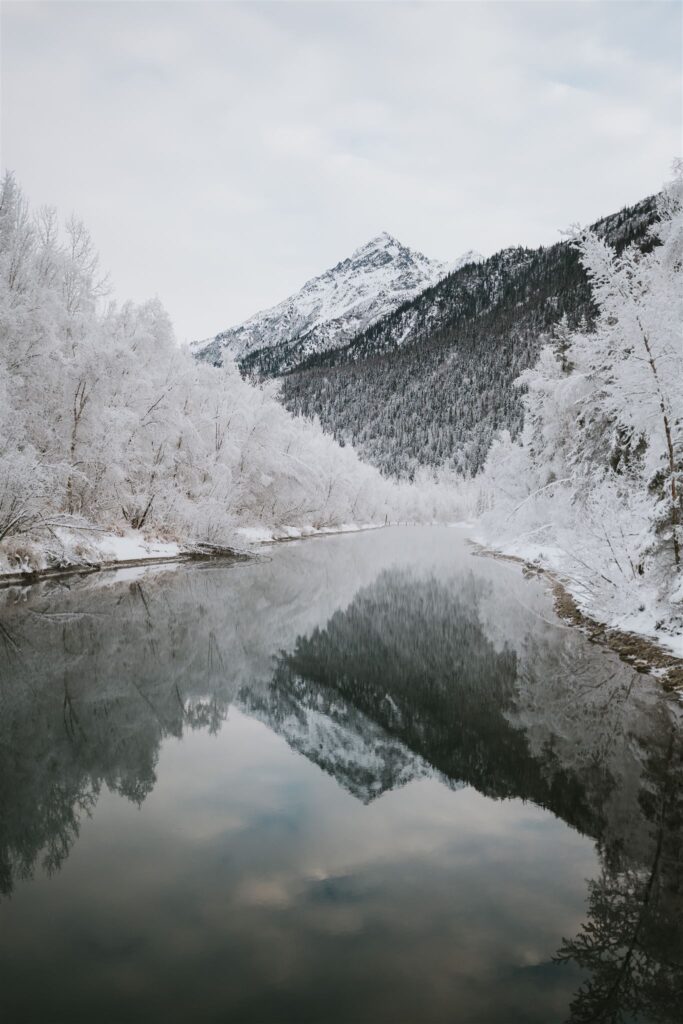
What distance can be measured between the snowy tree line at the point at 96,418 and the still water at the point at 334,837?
35.6 feet

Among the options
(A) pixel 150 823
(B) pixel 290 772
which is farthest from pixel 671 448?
(A) pixel 150 823

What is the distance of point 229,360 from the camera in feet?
156

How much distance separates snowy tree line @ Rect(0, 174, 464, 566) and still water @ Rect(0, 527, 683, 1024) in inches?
427

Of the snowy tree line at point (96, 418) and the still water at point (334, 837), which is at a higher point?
the snowy tree line at point (96, 418)

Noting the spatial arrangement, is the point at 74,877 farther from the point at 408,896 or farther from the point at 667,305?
the point at 667,305

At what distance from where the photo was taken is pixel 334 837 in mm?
5477

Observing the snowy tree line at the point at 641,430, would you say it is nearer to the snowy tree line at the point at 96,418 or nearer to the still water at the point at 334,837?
the still water at the point at 334,837

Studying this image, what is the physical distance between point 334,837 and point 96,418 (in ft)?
79.7

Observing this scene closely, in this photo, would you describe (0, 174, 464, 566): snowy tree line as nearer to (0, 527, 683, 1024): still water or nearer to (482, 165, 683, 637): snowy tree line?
(0, 527, 683, 1024): still water

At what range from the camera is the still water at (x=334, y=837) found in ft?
11.6

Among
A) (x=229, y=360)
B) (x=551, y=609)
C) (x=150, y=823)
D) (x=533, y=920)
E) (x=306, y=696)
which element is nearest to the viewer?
(x=533, y=920)

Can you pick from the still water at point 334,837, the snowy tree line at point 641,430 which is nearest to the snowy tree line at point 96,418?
the still water at point 334,837

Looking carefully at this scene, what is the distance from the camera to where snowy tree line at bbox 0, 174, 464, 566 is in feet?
68.7

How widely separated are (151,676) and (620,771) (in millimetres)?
7307
